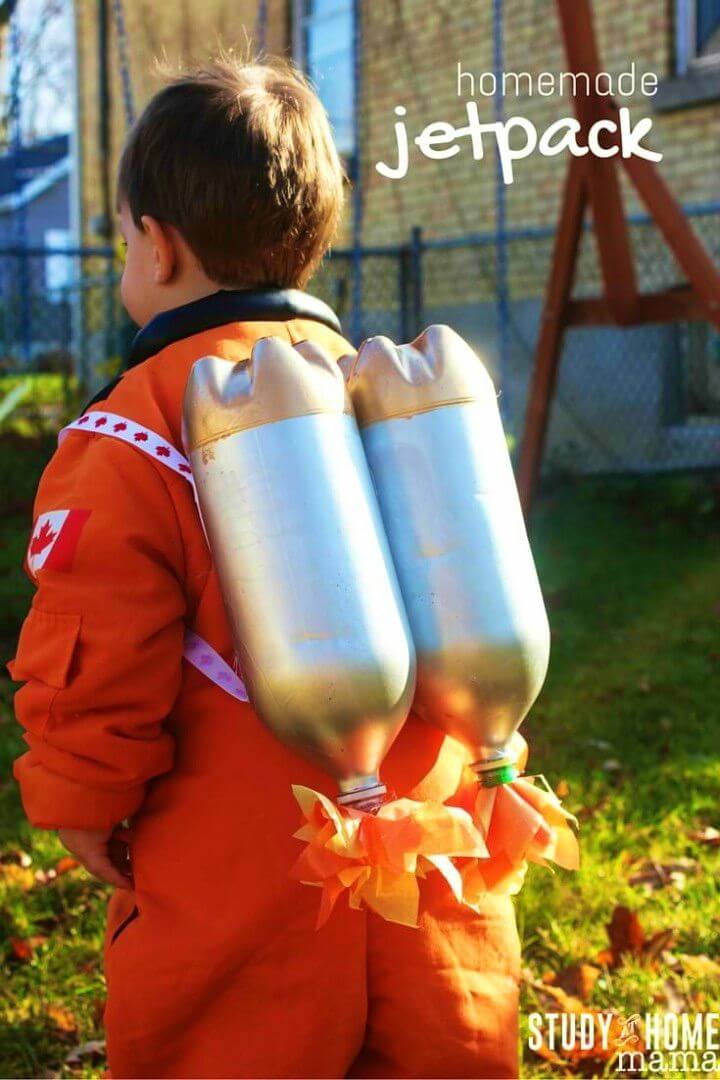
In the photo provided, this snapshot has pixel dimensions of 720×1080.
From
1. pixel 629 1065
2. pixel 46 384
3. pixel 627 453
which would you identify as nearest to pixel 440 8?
pixel 627 453

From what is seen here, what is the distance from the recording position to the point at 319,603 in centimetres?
136

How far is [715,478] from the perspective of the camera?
6352 millimetres

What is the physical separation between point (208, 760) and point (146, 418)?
0.43 m

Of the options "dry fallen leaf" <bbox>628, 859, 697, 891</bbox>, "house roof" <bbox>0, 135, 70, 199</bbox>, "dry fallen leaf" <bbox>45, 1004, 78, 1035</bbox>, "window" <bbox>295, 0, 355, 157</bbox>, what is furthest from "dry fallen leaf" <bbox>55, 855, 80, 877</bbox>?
"house roof" <bbox>0, 135, 70, 199</bbox>

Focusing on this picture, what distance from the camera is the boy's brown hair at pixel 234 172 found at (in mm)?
1594

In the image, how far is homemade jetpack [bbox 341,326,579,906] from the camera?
1419mm

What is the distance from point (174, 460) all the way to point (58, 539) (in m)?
0.17

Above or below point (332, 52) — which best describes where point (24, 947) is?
below

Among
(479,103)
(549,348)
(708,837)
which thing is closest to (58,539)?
(708,837)

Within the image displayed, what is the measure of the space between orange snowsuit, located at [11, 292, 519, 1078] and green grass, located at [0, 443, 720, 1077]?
0.79m

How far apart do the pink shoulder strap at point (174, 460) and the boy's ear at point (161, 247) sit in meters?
0.23

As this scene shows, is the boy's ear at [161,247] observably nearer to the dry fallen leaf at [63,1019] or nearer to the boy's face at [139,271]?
the boy's face at [139,271]

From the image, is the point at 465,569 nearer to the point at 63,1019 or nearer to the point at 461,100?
the point at 63,1019

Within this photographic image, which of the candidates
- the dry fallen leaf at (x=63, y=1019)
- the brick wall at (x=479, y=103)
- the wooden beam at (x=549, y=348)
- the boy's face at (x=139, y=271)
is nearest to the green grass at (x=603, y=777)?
the dry fallen leaf at (x=63, y=1019)
